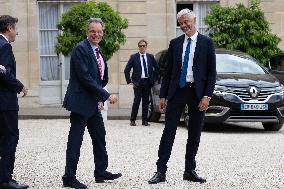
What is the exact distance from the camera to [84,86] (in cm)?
839

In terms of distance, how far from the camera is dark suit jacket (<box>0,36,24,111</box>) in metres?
8.13

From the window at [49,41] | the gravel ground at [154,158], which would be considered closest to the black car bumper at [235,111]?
the gravel ground at [154,158]

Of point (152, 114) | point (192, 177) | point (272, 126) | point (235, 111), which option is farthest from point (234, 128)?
point (192, 177)

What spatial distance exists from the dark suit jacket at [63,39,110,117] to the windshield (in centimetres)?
776

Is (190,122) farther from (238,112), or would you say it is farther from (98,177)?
(238,112)

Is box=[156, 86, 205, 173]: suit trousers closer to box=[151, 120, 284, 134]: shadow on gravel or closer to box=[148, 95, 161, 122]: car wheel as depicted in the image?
box=[151, 120, 284, 134]: shadow on gravel

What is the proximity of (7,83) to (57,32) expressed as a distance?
620 inches

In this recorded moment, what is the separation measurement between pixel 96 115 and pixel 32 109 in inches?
550

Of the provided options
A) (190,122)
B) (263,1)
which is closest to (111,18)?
(263,1)

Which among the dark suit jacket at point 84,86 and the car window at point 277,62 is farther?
the car window at point 277,62

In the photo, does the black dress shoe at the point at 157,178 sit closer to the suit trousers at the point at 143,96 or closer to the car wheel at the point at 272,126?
the car wheel at the point at 272,126

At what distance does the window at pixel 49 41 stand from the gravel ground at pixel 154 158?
724 cm

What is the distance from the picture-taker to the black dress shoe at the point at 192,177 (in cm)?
875

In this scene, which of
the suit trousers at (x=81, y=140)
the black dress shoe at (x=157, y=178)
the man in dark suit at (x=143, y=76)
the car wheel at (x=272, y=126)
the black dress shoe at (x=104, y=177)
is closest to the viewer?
the suit trousers at (x=81, y=140)
